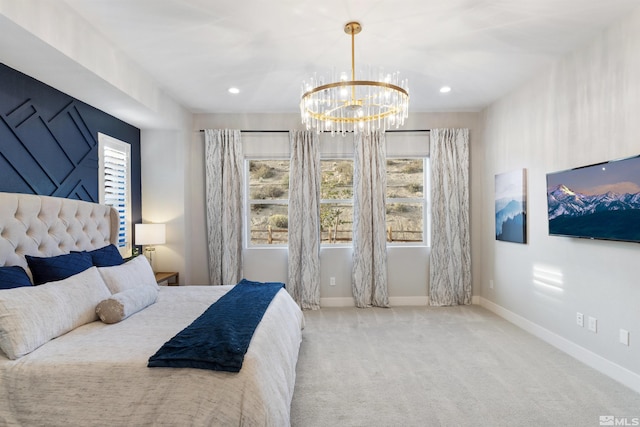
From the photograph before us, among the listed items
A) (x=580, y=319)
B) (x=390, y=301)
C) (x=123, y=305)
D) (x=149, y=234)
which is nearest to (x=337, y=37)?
(x=123, y=305)

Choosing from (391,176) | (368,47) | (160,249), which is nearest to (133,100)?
(160,249)

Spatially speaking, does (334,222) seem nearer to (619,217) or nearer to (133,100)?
(133,100)

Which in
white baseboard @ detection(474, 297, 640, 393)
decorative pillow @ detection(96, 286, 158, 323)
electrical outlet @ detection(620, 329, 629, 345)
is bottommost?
white baseboard @ detection(474, 297, 640, 393)

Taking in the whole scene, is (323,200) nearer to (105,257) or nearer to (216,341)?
(105,257)

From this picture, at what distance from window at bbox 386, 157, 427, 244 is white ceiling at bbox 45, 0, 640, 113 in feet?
4.42

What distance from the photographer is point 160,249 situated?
4695 millimetres

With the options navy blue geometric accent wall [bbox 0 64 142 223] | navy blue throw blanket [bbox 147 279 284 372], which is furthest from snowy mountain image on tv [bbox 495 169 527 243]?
navy blue geometric accent wall [bbox 0 64 142 223]

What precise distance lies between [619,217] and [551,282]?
3.58 feet

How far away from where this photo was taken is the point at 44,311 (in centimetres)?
205

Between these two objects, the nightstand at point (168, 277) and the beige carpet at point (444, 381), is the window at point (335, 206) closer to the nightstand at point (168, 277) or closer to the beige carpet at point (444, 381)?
the beige carpet at point (444, 381)

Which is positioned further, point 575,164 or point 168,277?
point 168,277

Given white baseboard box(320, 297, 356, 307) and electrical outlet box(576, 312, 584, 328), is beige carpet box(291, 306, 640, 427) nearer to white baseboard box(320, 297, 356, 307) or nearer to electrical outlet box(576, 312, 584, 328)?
electrical outlet box(576, 312, 584, 328)

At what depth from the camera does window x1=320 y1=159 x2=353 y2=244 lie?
5.13m

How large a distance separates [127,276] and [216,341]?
1.51 meters
